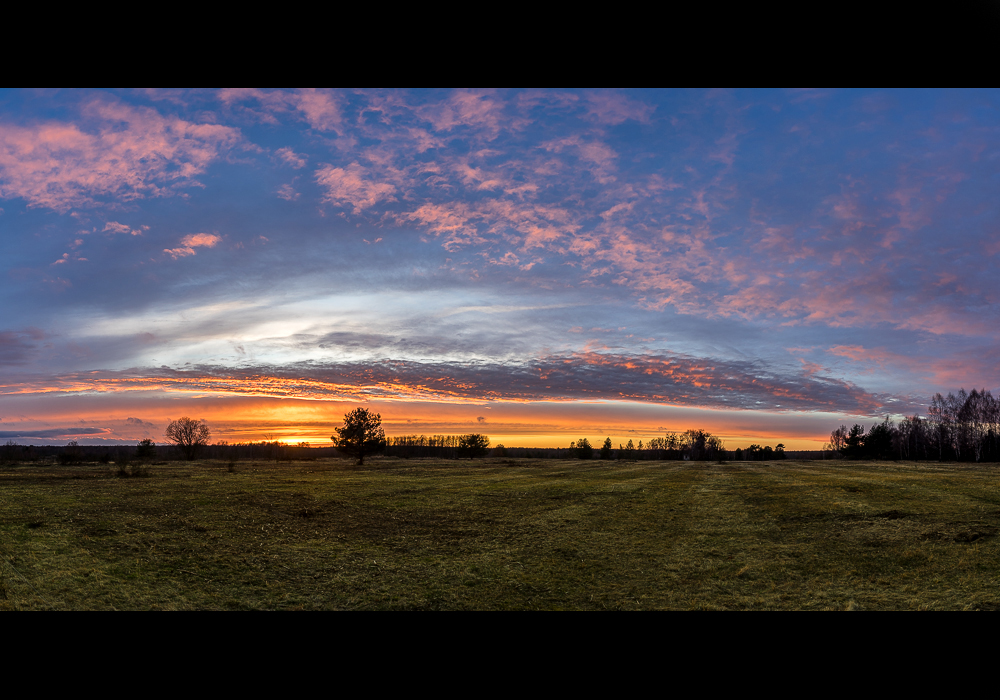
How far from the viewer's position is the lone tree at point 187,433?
8883mm

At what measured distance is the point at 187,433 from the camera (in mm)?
9125

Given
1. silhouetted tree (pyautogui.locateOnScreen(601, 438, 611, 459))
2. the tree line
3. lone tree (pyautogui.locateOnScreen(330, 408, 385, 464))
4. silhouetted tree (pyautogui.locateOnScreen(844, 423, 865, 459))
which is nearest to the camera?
the tree line

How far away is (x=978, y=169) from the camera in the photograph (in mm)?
4270

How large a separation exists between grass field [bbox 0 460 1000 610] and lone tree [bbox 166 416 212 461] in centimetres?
101

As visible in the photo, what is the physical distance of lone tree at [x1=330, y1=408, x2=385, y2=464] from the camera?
10.4m

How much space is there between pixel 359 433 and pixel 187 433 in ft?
12.1

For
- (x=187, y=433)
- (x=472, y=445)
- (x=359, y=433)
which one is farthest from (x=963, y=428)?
(x=187, y=433)

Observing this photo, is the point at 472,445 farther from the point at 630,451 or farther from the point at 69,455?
the point at 630,451

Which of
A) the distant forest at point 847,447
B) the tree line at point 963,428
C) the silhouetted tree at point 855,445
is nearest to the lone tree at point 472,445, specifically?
the distant forest at point 847,447

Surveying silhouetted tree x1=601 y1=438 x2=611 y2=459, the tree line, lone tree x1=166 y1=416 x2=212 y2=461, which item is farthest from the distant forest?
silhouetted tree x1=601 y1=438 x2=611 y2=459

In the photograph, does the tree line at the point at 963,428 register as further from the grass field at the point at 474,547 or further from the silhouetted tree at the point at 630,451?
the silhouetted tree at the point at 630,451

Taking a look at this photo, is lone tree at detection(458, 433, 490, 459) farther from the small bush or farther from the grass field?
the small bush
